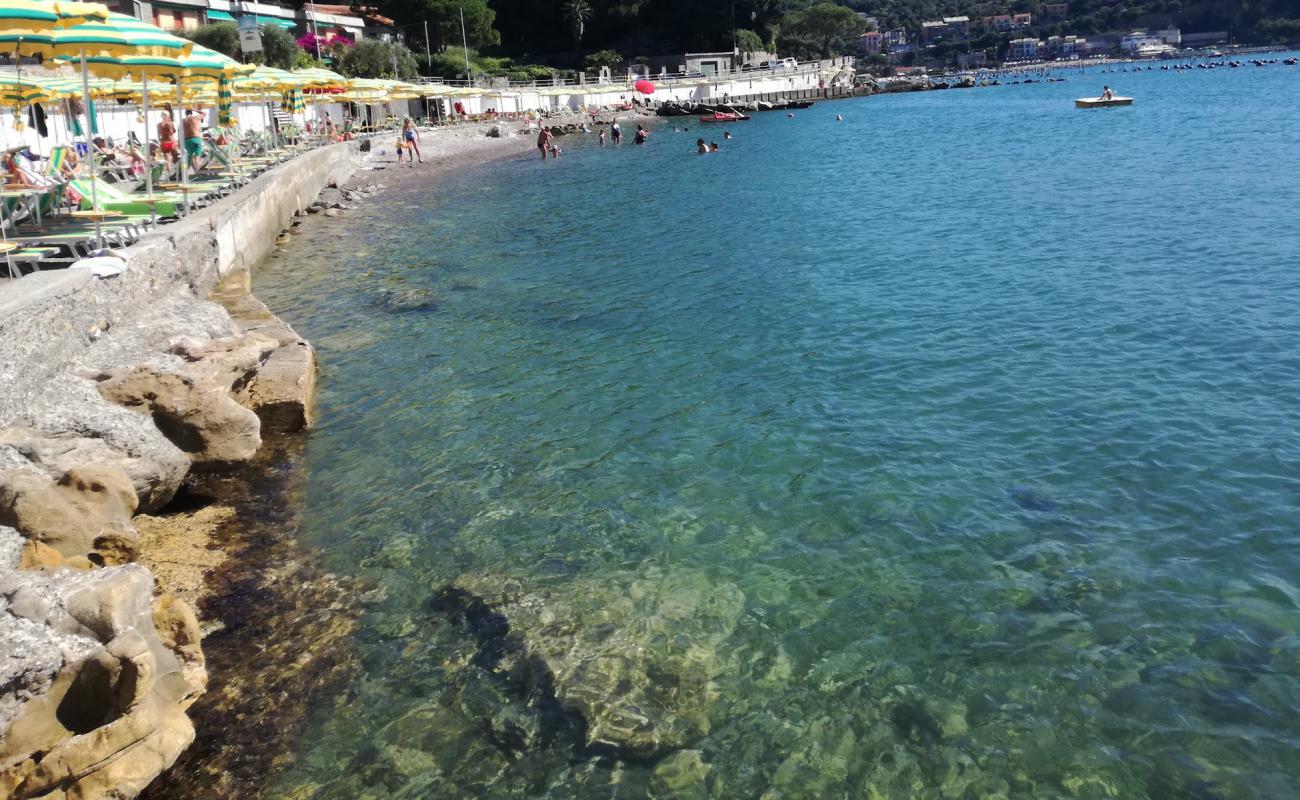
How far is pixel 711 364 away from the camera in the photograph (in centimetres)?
1238

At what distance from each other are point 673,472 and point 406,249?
47.8ft

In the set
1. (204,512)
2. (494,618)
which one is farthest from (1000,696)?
(204,512)

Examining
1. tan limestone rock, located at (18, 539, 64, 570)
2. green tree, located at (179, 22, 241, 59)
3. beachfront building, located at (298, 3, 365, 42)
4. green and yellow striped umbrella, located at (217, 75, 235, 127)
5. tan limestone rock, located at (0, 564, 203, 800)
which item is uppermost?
beachfront building, located at (298, 3, 365, 42)

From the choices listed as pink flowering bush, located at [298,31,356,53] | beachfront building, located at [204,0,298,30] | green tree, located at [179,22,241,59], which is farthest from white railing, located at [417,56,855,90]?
green tree, located at [179,22,241,59]

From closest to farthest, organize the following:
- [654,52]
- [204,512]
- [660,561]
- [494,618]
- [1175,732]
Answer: [1175,732] < [494,618] < [660,561] < [204,512] < [654,52]

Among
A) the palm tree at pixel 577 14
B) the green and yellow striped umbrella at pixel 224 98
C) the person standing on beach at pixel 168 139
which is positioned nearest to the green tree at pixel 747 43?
the palm tree at pixel 577 14

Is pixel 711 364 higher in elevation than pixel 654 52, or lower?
lower

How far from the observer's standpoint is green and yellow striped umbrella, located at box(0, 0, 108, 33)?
30.0 ft

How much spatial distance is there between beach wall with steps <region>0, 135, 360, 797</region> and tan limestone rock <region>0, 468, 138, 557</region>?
11mm

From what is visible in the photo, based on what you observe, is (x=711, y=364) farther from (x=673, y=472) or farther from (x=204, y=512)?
(x=204, y=512)

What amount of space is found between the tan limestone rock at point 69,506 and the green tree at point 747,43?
120 metres

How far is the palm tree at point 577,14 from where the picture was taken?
115000mm

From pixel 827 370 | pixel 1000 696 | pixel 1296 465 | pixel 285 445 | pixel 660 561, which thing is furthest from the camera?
pixel 827 370

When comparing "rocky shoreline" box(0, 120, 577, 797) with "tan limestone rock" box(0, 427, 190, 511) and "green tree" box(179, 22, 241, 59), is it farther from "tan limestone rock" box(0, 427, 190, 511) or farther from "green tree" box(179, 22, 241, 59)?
"green tree" box(179, 22, 241, 59)
